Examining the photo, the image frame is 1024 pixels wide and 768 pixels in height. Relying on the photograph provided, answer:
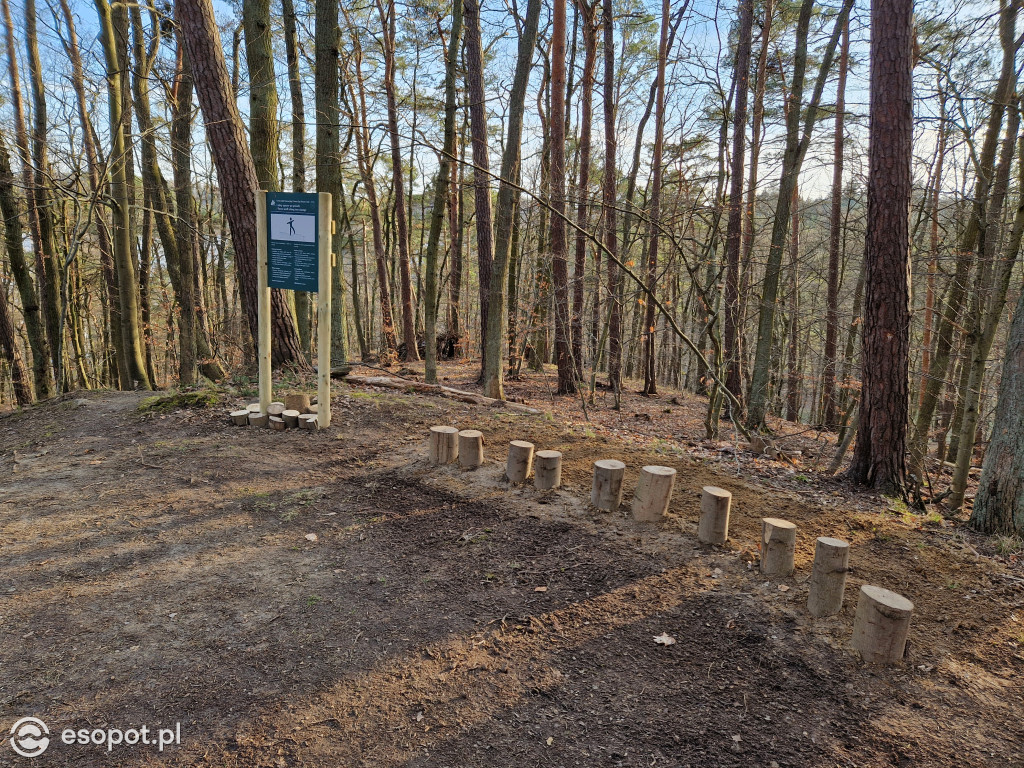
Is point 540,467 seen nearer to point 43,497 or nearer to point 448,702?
point 448,702

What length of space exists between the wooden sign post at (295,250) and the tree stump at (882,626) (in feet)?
15.1

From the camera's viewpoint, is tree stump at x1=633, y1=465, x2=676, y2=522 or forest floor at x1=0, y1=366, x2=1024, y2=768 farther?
tree stump at x1=633, y1=465, x2=676, y2=522

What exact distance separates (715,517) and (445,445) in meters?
2.38

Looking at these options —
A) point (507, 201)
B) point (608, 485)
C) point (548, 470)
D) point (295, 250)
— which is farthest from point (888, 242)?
point (295, 250)

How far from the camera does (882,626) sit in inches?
91.8

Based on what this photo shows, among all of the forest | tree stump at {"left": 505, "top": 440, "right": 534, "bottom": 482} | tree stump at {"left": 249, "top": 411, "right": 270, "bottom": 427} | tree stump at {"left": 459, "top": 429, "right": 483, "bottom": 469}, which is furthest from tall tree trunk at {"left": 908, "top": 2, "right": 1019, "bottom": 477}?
tree stump at {"left": 249, "top": 411, "right": 270, "bottom": 427}

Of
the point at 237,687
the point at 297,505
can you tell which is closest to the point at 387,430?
the point at 297,505

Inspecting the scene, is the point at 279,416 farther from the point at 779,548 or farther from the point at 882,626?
the point at 882,626

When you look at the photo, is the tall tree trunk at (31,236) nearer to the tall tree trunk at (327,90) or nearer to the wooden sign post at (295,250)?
the tall tree trunk at (327,90)

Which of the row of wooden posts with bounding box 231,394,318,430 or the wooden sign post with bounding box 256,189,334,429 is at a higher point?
the wooden sign post with bounding box 256,189,334,429

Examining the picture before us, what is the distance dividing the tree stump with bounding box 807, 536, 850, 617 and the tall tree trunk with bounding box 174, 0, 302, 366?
21.4 feet

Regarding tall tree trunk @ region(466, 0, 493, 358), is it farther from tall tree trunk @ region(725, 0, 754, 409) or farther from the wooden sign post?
tall tree trunk @ region(725, 0, 754, 409)

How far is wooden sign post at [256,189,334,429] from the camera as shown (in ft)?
16.8

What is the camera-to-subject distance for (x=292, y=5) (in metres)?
10.4
